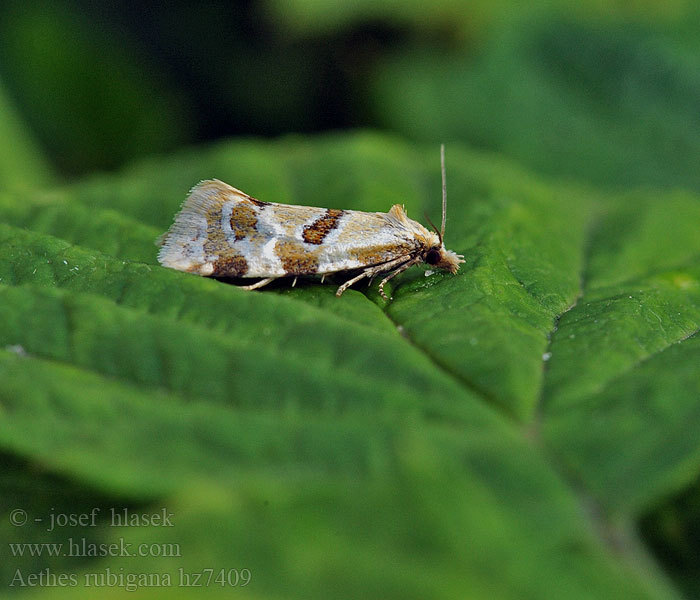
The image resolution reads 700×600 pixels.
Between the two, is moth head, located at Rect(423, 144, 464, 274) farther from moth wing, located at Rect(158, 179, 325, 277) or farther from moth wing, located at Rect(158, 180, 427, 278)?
moth wing, located at Rect(158, 179, 325, 277)

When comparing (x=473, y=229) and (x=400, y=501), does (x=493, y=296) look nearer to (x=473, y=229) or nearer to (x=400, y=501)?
(x=473, y=229)

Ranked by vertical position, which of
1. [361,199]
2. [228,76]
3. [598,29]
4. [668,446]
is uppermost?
[228,76]

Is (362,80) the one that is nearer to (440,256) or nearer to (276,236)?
(276,236)

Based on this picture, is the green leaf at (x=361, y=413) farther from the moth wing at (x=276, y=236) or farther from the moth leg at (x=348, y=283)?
A: the moth wing at (x=276, y=236)

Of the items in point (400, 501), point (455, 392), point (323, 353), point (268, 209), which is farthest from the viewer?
point (268, 209)

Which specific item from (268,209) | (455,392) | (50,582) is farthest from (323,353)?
(268,209)

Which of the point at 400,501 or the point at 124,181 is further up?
the point at 124,181

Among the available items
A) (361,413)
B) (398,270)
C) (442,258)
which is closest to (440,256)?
(442,258)
